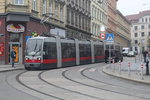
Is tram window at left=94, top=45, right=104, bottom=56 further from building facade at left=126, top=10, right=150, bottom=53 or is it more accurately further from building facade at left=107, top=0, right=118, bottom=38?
building facade at left=126, top=10, right=150, bottom=53

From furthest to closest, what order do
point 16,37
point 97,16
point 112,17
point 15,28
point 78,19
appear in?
point 112,17 → point 97,16 → point 78,19 → point 16,37 → point 15,28

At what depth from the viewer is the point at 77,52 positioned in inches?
1094

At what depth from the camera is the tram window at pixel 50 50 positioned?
69.7 feet

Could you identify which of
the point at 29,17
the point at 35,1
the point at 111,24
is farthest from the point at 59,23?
the point at 111,24

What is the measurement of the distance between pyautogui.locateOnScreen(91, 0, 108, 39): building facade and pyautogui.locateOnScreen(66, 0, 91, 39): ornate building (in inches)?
139

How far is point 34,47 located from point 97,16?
44023 mm

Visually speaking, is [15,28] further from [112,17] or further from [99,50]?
[112,17]

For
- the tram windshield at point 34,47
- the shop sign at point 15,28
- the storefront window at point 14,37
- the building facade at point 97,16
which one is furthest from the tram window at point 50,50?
the building facade at point 97,16

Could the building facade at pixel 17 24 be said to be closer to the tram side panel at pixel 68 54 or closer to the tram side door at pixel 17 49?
the tram side door at pixel 17 49

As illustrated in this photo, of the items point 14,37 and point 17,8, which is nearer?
point 17,8

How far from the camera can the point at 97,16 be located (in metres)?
63.4

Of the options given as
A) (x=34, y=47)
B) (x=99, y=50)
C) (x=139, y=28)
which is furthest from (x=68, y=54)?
(x=139, y=28)

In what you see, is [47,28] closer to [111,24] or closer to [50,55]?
[50,55]

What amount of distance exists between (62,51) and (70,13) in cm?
2104
